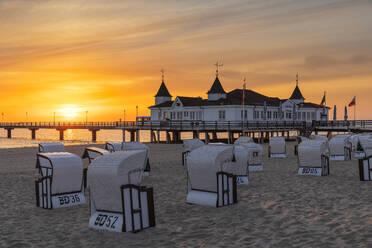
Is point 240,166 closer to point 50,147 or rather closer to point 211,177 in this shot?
point 211,177

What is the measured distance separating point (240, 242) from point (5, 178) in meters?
13.6

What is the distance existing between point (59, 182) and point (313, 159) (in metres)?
11.0

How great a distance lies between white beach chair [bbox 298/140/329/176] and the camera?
17781 mm

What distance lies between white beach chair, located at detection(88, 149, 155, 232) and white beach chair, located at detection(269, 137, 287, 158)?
1973 centimetres

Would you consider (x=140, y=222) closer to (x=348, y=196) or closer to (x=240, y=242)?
(x=240, y=242)

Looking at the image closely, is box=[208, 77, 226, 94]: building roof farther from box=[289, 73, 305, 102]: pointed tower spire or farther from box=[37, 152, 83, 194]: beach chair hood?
box=[37, 152, 83, 194]: beach chair hood

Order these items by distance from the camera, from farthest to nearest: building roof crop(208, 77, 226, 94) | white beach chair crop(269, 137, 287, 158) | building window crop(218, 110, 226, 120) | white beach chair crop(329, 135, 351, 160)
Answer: building roof crop(208, 77, 226, 94)
building window crop(218, 110, 226, 120)
white beach chair crop(269, 137, 287, 158)
white beach chair crop(329, 135, 351, 160)

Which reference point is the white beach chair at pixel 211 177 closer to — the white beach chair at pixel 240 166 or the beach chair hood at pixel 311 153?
the white beach chair at pixel 240 166

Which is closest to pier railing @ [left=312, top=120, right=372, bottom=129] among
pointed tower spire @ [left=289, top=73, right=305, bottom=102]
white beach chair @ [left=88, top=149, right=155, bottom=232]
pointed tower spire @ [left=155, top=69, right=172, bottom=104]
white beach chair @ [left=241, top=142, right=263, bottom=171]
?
pointed tower spire @ [left=289, top=73, right=305, bottom=102]

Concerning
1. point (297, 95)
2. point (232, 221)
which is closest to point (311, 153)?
point (232, 221)

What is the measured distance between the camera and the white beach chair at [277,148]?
27.9 meters

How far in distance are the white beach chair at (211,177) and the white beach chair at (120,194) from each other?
2.45 m

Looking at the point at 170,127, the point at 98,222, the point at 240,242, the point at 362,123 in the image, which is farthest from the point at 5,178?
the point at 362,123

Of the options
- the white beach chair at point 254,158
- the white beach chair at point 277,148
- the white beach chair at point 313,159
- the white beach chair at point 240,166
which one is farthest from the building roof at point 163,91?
the white beach chair at point 240,166
